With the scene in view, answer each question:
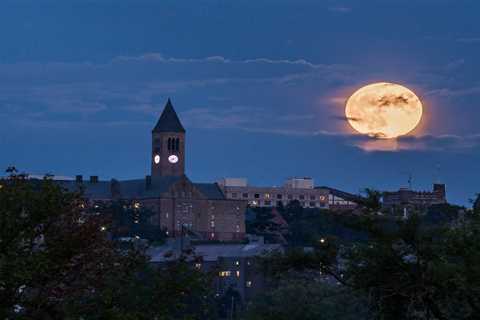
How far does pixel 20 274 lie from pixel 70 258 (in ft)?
5.45

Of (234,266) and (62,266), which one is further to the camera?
(234,266)

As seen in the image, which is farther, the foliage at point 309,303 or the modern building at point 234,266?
the modern building at point 234,266

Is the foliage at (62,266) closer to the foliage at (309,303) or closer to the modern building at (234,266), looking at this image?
the foliage at (309,303)

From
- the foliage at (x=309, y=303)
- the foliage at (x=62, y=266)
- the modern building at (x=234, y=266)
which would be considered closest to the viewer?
the foliage at (x=62, y=266)

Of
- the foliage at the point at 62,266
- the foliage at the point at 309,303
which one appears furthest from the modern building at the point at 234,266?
the foliage at the point at 62,266

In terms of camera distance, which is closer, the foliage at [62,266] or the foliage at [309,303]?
the foliage at [62,266]

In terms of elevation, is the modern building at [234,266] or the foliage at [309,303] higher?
the modern building at [234,266]

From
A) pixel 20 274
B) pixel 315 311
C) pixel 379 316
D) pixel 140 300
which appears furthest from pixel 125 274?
pixel 315 311

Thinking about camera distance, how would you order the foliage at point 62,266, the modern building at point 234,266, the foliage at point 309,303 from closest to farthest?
the foliage at point 62,266 < the foliage at point 309,303 < the modern building at point 234,266

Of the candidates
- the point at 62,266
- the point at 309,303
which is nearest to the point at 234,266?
the point at 309,303

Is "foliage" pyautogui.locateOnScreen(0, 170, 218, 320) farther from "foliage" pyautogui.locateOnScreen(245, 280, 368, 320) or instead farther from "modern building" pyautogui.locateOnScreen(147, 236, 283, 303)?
"modern building" pyautogui.locateOnScreen(147, 236, 283, 303)

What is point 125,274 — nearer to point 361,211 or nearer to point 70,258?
point 70,258

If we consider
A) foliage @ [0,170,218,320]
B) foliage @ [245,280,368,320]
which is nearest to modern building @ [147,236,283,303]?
foliage @ [245,280,368,320]

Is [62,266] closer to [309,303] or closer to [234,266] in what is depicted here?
[309,303]
